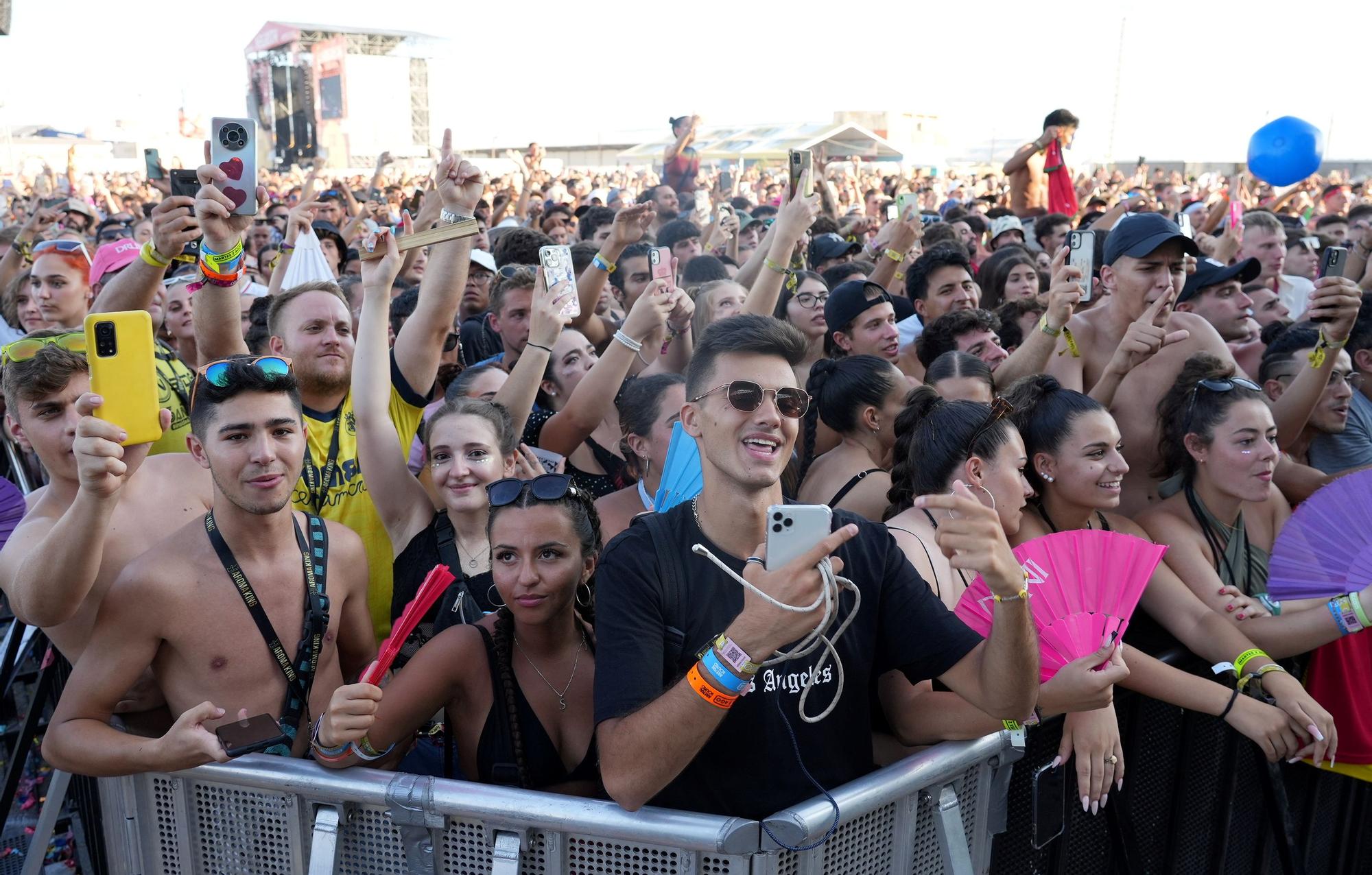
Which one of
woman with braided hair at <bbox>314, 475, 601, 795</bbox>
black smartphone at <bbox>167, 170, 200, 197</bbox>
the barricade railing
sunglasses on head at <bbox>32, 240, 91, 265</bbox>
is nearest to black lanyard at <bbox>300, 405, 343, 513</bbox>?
black smartphone at <bbox>167, 170, 200, 197</bbox>

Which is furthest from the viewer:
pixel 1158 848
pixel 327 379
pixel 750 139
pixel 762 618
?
pixel 750 139

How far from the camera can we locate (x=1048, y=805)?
2764 mm

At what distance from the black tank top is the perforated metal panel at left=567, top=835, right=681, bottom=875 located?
14.6 inches

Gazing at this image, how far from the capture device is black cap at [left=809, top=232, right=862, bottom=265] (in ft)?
28.2

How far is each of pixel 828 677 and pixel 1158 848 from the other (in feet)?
5.26

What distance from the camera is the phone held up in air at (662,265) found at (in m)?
4.83

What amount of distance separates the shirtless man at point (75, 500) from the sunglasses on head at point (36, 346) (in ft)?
0.04

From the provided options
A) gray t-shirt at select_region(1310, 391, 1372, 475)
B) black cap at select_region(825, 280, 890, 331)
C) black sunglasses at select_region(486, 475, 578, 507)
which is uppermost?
black cap at select_region(825, 280, 890, 331)

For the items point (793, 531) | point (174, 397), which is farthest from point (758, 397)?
point (174, 397)

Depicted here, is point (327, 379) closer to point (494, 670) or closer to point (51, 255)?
point (494, 670)

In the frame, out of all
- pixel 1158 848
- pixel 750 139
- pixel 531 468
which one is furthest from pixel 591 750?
pixel 750 139

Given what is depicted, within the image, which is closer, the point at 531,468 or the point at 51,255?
the point at 531,468

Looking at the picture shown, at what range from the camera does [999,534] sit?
6.97 ft

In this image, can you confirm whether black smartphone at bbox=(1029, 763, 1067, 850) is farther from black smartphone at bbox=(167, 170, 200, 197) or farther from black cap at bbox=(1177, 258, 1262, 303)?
black cap at bbox=(1177, 258, 1262, 303)
